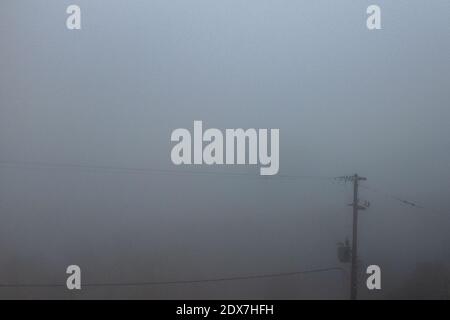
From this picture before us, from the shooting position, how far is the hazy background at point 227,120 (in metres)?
1.61

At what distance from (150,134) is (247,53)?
0.47m

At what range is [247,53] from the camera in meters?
1.62

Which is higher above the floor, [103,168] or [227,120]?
[227,120]

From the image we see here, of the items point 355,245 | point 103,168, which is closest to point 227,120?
point 103,168

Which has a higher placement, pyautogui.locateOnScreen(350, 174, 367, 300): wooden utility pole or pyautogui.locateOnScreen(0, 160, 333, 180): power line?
pyautogui.locateOnScreen(0, 160, 333, 180): power line

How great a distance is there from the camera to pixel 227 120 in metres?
1.62

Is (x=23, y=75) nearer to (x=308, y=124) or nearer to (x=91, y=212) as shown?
(x=91, y=212)

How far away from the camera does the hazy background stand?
1.61 m

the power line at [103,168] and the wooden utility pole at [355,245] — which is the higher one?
the power line at [103,168]

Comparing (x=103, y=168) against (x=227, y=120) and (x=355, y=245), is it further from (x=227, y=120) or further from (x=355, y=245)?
(x=355, y=245)

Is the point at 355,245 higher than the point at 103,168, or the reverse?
the point at 103,168

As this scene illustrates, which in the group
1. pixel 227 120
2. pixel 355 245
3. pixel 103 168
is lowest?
pixel 355 245
